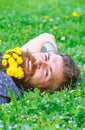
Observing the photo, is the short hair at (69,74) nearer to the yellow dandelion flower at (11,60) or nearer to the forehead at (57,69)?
the forehead at (57,69)

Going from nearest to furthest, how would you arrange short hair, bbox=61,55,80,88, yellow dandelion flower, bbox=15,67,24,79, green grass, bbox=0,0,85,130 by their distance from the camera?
green grass, bbox=0,0,85,130
yellow dandelion flower, bbox=15,67,24,79
short hair, bbox=61,55,80,88

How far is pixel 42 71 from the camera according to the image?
741 centimetres

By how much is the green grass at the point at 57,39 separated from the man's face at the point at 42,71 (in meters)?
0.27

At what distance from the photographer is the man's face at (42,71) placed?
7.41 meters

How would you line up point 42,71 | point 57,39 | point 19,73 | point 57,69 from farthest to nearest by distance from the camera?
point 57,39
point 57,69
point 42,71
point 19,73

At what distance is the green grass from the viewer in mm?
5785

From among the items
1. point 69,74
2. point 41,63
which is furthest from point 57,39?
point 41,63

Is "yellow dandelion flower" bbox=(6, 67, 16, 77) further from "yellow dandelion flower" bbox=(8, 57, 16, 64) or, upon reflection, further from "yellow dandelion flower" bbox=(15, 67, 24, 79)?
"yellow dandelion flower" bbox=(8, 57, 16, 64)

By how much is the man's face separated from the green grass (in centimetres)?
27

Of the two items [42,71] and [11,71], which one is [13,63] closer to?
[11,71]

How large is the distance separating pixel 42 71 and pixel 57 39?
13.0 feet

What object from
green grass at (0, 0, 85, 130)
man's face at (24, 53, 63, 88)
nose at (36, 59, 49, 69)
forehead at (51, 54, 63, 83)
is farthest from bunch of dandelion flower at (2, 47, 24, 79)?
forehead at (51, 54, 63, 83)

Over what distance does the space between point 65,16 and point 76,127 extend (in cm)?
776

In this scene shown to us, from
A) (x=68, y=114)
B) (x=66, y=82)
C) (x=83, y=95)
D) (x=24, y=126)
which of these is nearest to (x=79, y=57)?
(x=66, y=82)
